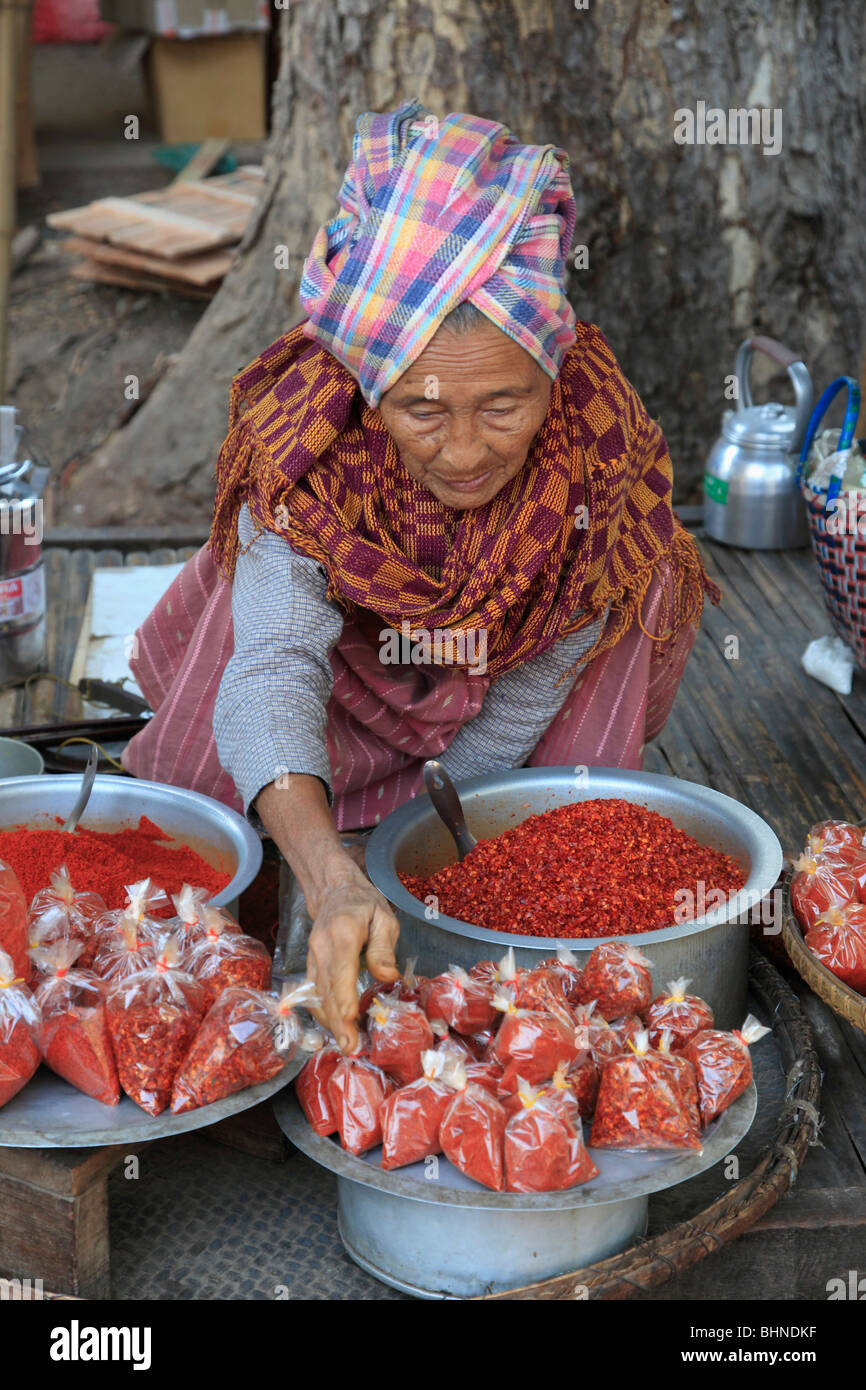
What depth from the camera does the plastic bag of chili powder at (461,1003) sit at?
5.44ft

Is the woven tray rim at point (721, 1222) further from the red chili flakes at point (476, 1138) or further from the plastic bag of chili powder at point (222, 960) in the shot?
the plastic bag of chili powder at point (222, 960)

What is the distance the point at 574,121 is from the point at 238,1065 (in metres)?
3.15

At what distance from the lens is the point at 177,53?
23.6 ft

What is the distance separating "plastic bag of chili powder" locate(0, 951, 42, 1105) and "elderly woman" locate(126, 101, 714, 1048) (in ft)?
1.08

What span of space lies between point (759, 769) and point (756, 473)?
3.87 feet

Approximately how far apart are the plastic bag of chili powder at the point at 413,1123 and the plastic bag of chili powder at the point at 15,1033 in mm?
406

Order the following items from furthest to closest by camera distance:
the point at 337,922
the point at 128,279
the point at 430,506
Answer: the point at 128,279 → the point at 430,506 → the point at 337,922

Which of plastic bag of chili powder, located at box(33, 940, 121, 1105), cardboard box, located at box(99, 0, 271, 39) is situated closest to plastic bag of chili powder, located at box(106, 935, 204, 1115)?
plastic bag of chili powder, located at box(33, 940, 121, 1105)

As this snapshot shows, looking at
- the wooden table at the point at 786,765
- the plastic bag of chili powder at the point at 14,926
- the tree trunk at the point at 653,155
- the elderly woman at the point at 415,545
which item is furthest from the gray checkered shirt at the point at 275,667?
the tree trunk at the point at 653,155

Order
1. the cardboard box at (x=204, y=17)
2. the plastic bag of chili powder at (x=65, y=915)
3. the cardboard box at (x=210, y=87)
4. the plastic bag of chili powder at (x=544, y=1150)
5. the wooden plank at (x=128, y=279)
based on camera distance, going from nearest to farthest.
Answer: the plastic bag of chili powder at (x=544, y=1150) → the plastic bag of chili powder at (x=65, y=915) → the wooden plank at (x=128, y=279) → the cardboard box at (x=204, y=17) → the cardboard box at (x=210, y=87)

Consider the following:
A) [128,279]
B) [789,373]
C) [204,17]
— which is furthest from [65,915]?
[204,17]

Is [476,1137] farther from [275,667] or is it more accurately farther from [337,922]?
[275,667]

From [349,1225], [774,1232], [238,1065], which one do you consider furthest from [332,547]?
[774,1232]

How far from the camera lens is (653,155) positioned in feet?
13.1
